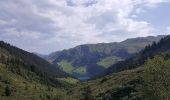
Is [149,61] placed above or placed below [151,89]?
above

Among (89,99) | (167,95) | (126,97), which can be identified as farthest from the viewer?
(126,97)

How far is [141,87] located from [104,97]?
84986 mm

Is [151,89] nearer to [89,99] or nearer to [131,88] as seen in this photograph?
[89,99]

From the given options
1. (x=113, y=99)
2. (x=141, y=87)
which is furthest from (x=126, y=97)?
(x=141, y=87)

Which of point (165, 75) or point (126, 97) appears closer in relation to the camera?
point (165, 75)

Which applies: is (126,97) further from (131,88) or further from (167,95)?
(167,95)

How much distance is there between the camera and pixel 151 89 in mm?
81188

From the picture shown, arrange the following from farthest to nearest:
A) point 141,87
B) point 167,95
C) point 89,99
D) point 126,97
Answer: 1. point 126,97
2. point 89,99
3. point 141,87
4. point 167,95

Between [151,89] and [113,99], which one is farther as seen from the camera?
[113,99]

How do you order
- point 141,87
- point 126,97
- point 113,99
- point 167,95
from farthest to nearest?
point 113,99, point 126,97, point 141,87, point 167,95

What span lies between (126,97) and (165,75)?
66294 millimetres

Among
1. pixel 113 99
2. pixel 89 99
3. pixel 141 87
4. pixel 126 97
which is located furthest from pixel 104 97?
pixel 141 87

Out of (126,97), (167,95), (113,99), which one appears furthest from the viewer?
(113,99)

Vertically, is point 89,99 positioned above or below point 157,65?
below
